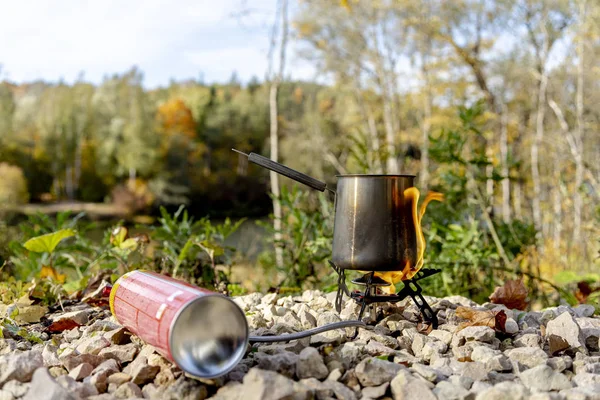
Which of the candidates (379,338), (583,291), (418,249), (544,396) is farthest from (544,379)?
(583,291)

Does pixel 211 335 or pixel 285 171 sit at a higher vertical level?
pixel 285 171

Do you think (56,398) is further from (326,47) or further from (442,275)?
(326,47)

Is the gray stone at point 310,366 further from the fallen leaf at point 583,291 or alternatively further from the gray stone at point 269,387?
the fallen leaf at point 583,291

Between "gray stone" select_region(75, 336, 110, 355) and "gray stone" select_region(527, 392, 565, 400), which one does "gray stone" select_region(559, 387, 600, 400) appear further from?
"gray stone" select_region(75, 336, 110, 355)

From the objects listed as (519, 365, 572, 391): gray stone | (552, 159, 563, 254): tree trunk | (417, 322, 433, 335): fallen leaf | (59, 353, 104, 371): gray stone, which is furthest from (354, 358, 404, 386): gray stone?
(552, 159, 563, 254): tree trunk

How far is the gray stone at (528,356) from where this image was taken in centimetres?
202

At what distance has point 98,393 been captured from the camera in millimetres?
1766

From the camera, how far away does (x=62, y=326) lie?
251cm

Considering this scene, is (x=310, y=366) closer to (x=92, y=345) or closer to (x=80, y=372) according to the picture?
(x=80, y=372)

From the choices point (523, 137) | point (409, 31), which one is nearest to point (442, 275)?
point (523, 137)

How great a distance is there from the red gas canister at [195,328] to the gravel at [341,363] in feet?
0.19

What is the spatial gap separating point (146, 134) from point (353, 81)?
1432 centimetres

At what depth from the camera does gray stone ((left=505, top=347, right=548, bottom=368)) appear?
202cm

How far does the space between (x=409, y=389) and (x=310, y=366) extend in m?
0.31
